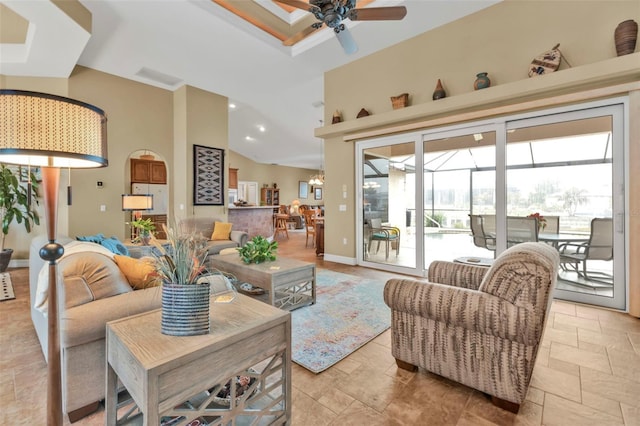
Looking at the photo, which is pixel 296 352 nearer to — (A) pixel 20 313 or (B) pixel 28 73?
(A) pixel 20 313

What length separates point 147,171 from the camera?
307 inches

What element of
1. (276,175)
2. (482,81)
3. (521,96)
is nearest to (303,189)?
(276,175)

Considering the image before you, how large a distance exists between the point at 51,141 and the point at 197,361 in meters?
0.95

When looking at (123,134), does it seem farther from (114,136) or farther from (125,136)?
(114,136)

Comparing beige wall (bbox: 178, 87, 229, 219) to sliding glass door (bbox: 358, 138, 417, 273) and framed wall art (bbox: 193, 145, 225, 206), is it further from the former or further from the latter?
sliding glass door (bbox: 358, 138, 417, 273)

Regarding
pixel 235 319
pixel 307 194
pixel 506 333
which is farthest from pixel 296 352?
pixel 307 194

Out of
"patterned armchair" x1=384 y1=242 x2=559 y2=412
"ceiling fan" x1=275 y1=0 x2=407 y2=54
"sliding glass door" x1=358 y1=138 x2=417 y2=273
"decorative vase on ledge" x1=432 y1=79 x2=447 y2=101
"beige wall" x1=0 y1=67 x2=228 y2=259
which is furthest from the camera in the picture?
"beige wall" x1=0 y1=67 x2=228 y2=259

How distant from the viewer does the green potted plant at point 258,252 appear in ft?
10.3

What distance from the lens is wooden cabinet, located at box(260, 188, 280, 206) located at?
42.6 feet

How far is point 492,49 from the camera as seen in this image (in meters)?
3.66

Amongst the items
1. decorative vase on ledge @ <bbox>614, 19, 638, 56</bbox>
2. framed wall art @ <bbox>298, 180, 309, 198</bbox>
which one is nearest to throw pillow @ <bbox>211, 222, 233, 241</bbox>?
decorative vase on ledge @ <bbox>614, 19, 638, 56</bbox>

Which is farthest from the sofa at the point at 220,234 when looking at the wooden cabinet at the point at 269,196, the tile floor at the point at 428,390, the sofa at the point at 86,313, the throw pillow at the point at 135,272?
the wooden cabinet at the point at 269,196

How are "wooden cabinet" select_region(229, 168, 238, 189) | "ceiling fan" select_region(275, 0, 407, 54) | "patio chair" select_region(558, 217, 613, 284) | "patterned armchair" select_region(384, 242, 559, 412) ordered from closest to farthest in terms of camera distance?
"patterned armchair" select_region(384, 242, 559, 412), "ceiling fan" select_region(275, 0, 407, 54), "patio chair" select_region(558, 217, 613, 284), "wooden cabinet" select_region(229, 168, 238, 189)

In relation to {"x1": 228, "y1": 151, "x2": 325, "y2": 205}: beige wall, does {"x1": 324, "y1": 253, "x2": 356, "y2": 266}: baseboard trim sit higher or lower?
lower
